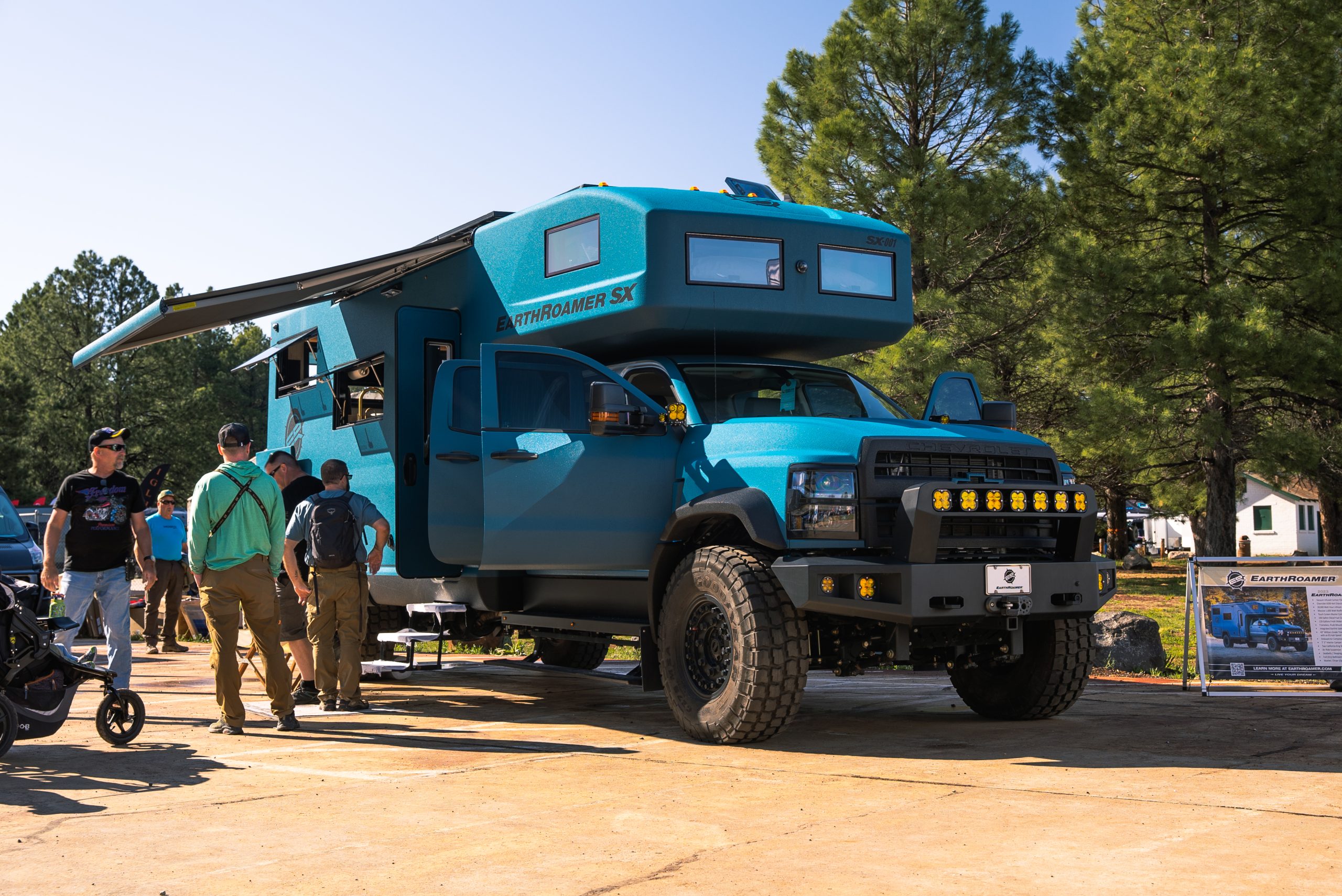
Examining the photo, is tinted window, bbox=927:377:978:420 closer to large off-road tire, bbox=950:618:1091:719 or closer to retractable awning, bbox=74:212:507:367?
large off-road tire, bbox=950:618:1091:719

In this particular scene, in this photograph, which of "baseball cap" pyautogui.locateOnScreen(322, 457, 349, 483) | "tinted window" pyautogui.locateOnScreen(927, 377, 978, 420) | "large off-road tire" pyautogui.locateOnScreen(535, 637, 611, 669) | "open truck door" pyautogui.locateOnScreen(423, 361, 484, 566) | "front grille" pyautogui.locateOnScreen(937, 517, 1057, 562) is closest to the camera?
"front grille" pyautogui.locateOnScreen(937, 517, 1057, 562)

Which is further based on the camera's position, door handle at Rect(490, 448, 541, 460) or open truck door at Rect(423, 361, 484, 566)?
open truck door at Rect(423, 361, 484, 566)

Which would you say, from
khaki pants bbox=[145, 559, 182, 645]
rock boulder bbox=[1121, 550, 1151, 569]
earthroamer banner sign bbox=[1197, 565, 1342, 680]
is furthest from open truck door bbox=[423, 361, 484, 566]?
rock boulder bbox=[1121, 550, 1151, 569]

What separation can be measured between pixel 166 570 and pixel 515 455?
934 cm

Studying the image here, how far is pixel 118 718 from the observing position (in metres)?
7.44

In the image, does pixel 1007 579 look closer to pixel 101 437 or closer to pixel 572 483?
pixel 572 483

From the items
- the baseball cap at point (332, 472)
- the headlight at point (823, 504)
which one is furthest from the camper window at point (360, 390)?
the headlight at point (823, 504)

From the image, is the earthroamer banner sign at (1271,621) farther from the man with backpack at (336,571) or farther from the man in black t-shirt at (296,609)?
the man in black t-shirt at (296,609)

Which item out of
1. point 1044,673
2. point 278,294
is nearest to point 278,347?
point 278,294

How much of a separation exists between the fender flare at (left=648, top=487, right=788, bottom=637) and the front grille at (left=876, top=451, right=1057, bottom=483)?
2.16 feet

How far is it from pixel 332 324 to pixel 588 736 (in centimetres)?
484

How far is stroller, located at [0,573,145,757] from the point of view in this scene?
22.4 ft

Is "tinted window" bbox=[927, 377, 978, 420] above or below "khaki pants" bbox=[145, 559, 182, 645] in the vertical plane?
above

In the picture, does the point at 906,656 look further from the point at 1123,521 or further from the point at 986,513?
the point at 1123,521
